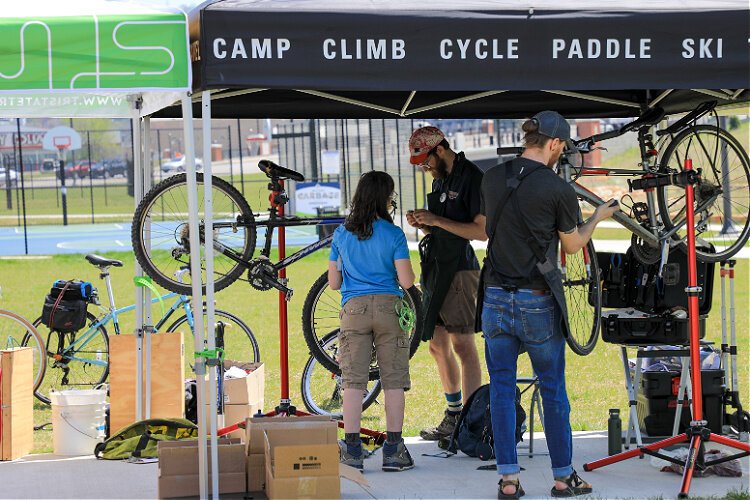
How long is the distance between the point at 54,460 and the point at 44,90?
2610 millimetres

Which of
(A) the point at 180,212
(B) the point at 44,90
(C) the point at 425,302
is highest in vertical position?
(B) the point at 44,90

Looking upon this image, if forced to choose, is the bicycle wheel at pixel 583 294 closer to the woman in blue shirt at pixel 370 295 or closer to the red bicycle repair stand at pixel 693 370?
the red bicycle repair stand at pixel 693 370

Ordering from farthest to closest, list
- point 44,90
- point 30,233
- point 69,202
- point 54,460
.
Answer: point 69,202
point 30,233
point 54,460
point 44,90

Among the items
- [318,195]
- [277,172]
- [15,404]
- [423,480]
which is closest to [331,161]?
[318,195]

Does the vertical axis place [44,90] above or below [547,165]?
above

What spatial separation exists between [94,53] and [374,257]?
1.81 metres

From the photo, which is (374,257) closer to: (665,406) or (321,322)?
(321,322)

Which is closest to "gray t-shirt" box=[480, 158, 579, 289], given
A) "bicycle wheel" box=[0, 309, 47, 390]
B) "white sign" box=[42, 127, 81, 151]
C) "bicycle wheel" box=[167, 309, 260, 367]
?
"bicycle wheel" box=[167, 309, 260, 367]

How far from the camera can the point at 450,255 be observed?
632 cm

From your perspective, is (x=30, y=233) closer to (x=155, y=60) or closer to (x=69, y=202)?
(x=69, y=202)

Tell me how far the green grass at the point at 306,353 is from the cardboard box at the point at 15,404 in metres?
0.37

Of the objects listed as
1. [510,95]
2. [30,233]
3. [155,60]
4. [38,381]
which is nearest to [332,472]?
[155,60]

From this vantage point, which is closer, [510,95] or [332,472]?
[332,472]

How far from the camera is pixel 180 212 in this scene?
6.42m
